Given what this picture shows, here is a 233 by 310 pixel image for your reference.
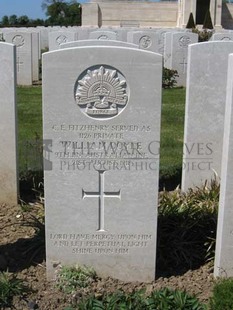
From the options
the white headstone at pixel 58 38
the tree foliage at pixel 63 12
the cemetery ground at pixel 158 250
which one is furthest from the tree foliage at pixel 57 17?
the cemetery ground at pixel 158 250

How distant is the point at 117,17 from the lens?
48594 mm

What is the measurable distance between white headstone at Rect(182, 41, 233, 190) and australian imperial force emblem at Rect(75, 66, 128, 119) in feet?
6.13

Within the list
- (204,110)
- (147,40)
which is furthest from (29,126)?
(147,40)

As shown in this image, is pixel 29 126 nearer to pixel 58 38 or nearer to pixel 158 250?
pixel 158 250

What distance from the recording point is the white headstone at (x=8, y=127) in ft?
17.7

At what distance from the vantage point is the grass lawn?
21.9ft

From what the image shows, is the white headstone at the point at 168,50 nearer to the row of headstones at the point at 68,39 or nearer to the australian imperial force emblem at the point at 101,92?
the row of headstones at the point at 68,39

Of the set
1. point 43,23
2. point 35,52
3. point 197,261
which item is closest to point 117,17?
point 43,23

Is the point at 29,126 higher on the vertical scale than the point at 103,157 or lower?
lower

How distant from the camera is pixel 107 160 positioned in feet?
12.9

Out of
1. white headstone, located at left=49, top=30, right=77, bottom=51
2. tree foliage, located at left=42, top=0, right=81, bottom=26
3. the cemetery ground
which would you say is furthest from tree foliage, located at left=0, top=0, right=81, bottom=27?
the cemetery ground

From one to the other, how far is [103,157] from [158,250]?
1.00 metres

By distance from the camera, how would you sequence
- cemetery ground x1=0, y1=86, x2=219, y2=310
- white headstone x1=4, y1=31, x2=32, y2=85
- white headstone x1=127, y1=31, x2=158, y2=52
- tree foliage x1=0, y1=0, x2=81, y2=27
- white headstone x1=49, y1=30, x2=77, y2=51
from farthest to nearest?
tree foliage x1=0, y1=0, x2=81, y2=27, white headstone x1=49, y1=30, x2=77, y2=51, white headstone x1=127, y1=31, x2=158, y2=52, white headstone x1=4, y1=31, x2=32, y2=85, cemetery ground x1=0, y1=86, x2=219, y2=310

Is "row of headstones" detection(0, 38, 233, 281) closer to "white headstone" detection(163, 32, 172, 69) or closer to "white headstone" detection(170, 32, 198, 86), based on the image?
"white headstone" detection(170, 32, 198, 86)
